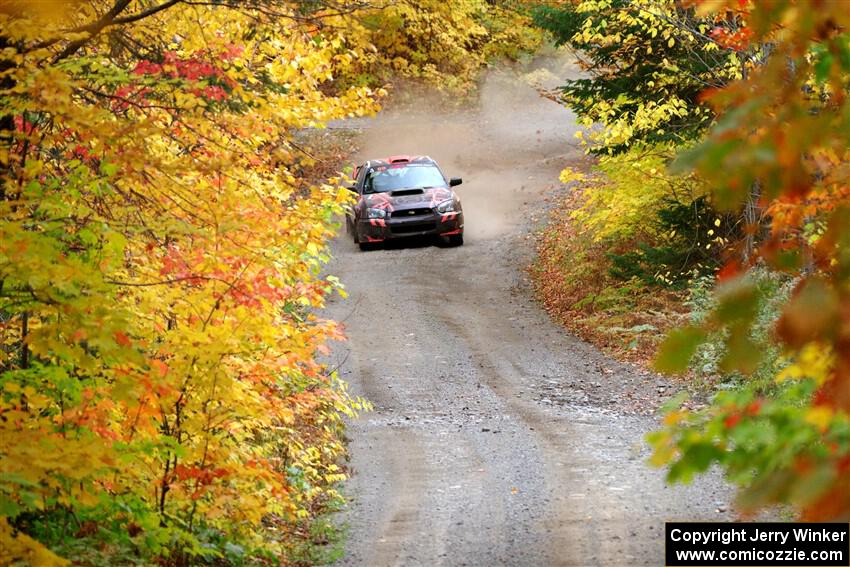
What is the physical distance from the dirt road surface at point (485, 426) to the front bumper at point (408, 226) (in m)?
0.52

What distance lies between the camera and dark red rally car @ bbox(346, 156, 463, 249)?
865 inches

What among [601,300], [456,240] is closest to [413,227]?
[456,240]

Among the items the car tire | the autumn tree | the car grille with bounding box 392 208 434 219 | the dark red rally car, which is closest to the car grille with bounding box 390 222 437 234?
the dark red rally car

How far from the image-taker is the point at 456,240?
23.2 m

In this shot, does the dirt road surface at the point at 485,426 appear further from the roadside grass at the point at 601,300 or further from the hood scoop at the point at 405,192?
the hood scoop at the point at 405,192

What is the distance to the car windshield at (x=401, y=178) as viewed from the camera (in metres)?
22.2

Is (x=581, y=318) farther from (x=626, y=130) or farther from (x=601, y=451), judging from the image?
(x=601, y=451)

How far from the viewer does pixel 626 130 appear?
50.8 feet

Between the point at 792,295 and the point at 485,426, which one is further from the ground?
the point at 792,295

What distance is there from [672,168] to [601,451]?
8.96 m

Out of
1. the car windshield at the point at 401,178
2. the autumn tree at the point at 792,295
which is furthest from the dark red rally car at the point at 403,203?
the autumn tree at the point at 792,295

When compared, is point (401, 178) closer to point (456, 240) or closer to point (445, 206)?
point (445, 206)

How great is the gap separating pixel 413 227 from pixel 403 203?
2.02 feet

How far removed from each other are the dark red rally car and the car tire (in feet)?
1.16
